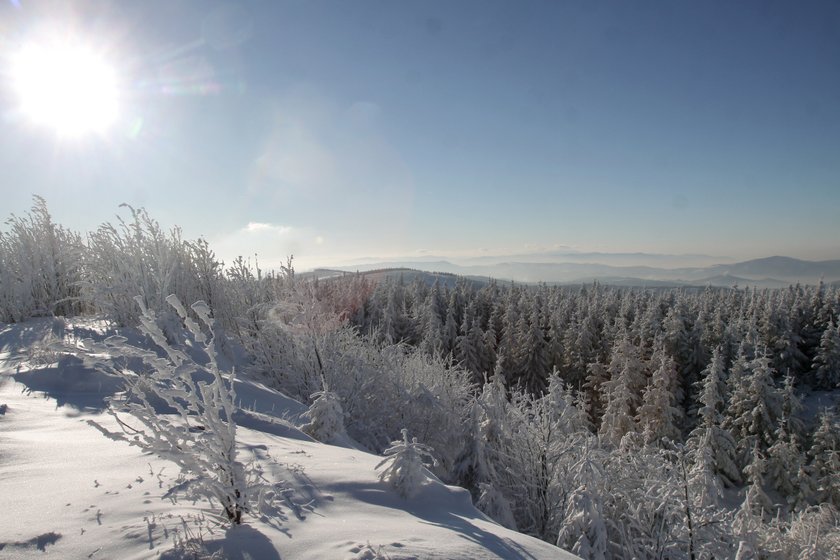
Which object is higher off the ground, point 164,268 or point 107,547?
point 164,268

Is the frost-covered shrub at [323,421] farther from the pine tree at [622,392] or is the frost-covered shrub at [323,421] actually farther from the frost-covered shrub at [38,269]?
the pine tree at [622,392]

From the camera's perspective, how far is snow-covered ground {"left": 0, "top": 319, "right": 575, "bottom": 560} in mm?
2512

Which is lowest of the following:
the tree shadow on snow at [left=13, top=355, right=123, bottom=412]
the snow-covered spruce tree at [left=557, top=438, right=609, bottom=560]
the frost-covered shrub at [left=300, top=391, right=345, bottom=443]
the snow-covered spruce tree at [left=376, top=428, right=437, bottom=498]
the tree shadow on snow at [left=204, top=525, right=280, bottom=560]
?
the snow-covered spruce tree at [left=557, top=438, right=609, bottom=560]

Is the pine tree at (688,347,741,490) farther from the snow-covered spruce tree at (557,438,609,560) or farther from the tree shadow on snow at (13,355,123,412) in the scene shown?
the tree shadow on snow at (13,355,123,412)

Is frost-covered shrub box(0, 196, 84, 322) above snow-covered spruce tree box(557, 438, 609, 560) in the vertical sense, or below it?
above

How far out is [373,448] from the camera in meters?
8.95

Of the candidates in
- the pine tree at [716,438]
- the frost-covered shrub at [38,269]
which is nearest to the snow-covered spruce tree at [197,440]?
the frost-covered shrub at [38,269]

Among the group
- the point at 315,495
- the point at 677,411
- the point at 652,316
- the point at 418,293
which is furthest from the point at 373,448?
the point at 418,293

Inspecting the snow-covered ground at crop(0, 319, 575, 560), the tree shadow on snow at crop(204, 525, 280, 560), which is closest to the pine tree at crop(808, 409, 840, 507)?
the snow-covered ground at crop(0, 319, 575, 560)

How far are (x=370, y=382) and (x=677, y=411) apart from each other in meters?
25.3

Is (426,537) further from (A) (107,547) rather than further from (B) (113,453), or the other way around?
(B) (113,453)

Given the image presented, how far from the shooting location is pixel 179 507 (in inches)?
116

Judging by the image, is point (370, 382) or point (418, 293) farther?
point (418, 293)

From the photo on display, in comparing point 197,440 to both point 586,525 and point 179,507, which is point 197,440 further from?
point 586,525
